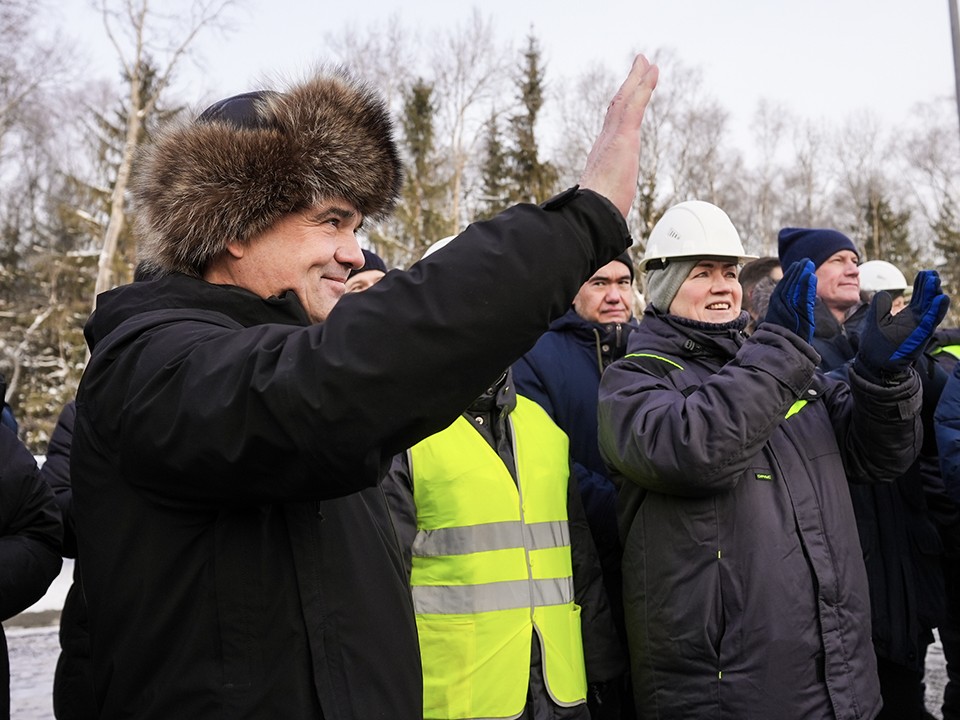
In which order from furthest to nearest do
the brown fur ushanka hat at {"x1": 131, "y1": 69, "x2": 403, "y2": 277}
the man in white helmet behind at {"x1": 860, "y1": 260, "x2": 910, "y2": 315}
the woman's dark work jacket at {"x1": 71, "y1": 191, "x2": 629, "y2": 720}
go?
the man in white helmet behind at {"x1": 860, "y1": 260, "x2": 910, "y2": 315}
the brown fur ushanka hat at {"x1": 131, "y1": 69, "x2": 403, "y2": 277}
the woman's dark work jacket at {"x1": 71, "y1": 191, "x2": 629, "y2": 720}

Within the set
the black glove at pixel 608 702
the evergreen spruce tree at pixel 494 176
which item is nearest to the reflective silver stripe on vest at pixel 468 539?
the black glove at pixel 608 702

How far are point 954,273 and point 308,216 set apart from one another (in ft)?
136

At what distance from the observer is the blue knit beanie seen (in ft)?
15.1

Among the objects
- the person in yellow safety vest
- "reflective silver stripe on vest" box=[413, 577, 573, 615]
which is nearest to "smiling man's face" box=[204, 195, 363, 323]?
the person in yellow safety vest

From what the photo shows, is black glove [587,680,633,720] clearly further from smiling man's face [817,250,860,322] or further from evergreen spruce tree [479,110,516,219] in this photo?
evergreen spruce tree [479,110,516,219]

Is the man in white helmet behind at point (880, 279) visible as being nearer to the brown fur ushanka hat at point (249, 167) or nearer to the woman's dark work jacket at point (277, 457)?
the brown fur ushanka hat at point (249, 167)

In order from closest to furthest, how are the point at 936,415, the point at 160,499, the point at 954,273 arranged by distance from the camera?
the point at 160,499 < the point at 936,415 < the point at 954,273

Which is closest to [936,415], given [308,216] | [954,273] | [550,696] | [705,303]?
[705,303]

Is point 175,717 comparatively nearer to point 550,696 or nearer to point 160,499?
point 160,499

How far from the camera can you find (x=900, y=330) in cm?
284

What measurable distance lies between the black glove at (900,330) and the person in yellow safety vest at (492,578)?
3.52 ft

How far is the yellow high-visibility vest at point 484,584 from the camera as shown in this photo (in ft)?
8.73

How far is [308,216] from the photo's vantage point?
160 cm

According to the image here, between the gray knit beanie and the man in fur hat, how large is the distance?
1.61 meters
